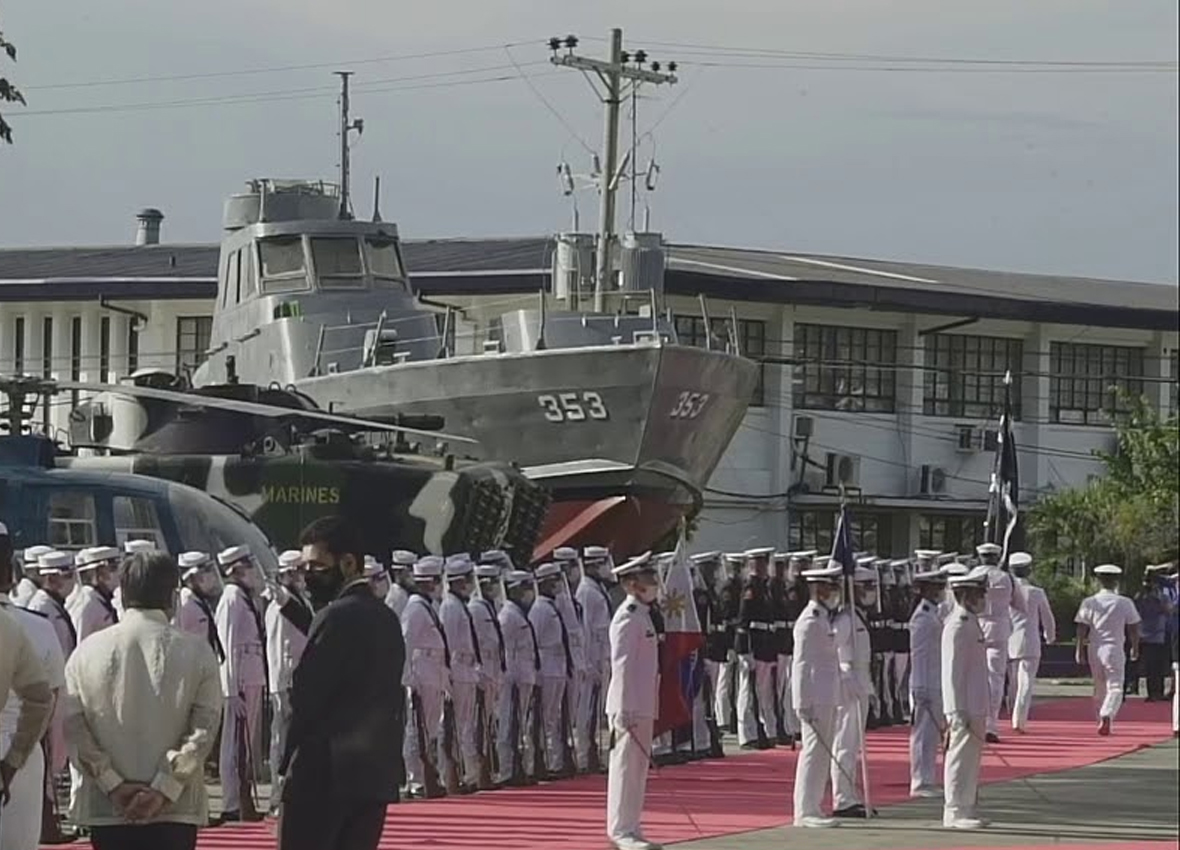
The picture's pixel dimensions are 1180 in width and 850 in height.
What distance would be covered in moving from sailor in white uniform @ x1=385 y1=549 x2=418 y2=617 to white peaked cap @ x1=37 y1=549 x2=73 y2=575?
2789 mm

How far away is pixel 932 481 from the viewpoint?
159 ft

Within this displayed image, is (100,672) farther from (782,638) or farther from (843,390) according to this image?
(843,390)

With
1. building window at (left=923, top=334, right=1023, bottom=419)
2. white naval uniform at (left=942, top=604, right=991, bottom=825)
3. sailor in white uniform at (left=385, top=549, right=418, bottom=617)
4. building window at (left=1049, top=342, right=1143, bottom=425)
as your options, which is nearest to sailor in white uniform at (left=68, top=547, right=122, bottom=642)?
sailor in white uniform at (left=385, top=549, right=418, bottom=617)

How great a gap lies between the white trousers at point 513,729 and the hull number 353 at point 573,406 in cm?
1442

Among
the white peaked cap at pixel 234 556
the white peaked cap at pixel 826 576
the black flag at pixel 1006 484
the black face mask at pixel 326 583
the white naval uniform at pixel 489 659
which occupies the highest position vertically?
the black flag at pixel 1006 484

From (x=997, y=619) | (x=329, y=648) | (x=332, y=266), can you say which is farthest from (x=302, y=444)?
(x=329, y=648)

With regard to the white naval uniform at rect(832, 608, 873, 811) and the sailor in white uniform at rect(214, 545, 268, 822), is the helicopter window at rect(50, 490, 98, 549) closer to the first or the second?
the sailor in white uniform at rect(214, 545, 268, 822)

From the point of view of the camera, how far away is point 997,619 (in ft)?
80.9

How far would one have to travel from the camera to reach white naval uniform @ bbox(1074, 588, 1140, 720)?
26.4 metres

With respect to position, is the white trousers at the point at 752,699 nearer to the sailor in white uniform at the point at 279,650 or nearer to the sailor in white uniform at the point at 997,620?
the sailor in white uniform at the point at 997,620

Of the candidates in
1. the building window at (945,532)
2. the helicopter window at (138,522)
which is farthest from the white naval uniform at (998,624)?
the building window at (945,532)

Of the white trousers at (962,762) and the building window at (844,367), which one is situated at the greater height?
the building window at (844,367)

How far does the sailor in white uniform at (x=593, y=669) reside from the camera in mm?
20484

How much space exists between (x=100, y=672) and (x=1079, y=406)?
137ft
